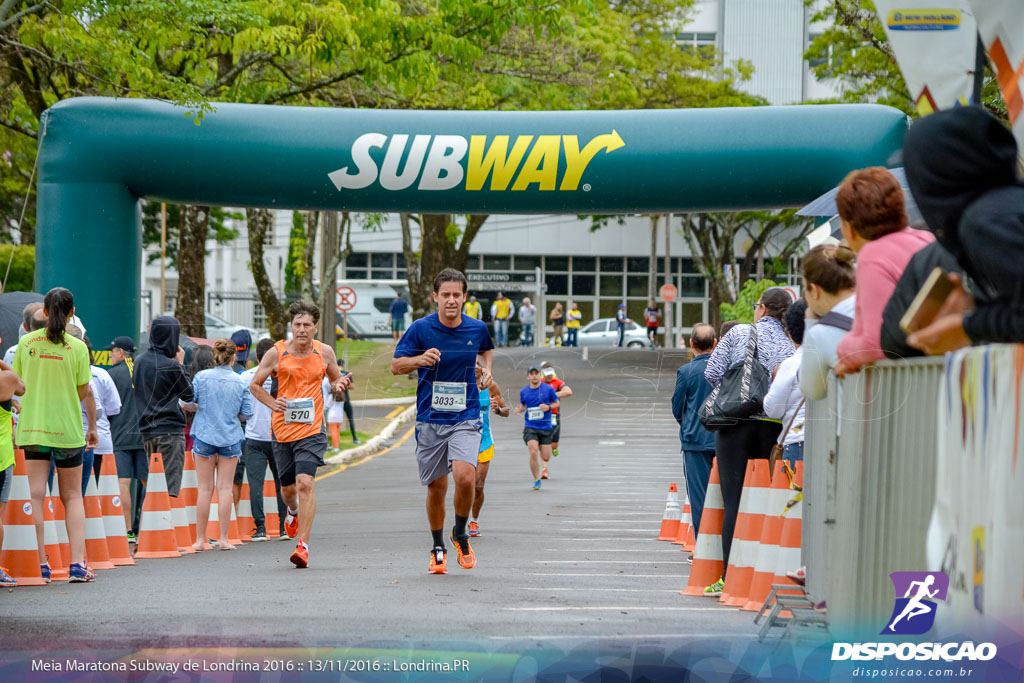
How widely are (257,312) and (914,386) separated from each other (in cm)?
5387

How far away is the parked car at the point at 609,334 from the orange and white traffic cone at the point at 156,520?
131ft

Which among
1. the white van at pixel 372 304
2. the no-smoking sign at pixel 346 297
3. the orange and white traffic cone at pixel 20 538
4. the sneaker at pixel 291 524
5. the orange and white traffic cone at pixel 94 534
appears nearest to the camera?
the orange and white traffic cone at pixel 20 538

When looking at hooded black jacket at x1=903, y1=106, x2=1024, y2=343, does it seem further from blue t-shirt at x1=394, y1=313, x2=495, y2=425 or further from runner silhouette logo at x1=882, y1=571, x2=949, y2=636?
blue t-shirt at x1=394, y1=313, x2=495, y2=425

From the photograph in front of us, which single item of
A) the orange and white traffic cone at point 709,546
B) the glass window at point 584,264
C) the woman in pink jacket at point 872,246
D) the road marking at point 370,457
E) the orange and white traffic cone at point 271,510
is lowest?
the road marking at point 370,457

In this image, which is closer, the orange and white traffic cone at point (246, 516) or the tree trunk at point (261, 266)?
the orange and white traffic cone at point (246, 516)

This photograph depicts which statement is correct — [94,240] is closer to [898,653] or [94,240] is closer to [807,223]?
[898,653]

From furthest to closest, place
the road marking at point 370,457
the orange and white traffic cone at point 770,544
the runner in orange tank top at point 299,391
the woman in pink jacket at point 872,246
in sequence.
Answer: the road marking at point 370,457 < the runner in orange tank top at point 299,391 < the orange and white traffic cone at point 770,544 < the woman in pink jacket at point 872,246

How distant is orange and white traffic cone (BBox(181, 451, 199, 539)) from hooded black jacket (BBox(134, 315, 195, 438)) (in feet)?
1.27

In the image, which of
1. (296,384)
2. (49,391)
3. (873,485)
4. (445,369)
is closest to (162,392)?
(296,384)

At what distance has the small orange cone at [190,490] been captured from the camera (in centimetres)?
1135

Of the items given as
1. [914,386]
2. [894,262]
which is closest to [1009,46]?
[894,262]

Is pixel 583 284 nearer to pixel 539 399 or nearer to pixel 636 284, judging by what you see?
pixel 636 284

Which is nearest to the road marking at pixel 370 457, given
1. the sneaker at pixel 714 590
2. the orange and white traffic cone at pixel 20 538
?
the orange and white traffic cone at pixel 20 538

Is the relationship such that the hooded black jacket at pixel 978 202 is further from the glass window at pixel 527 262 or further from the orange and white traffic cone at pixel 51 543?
the glass window at pixel 527 262
